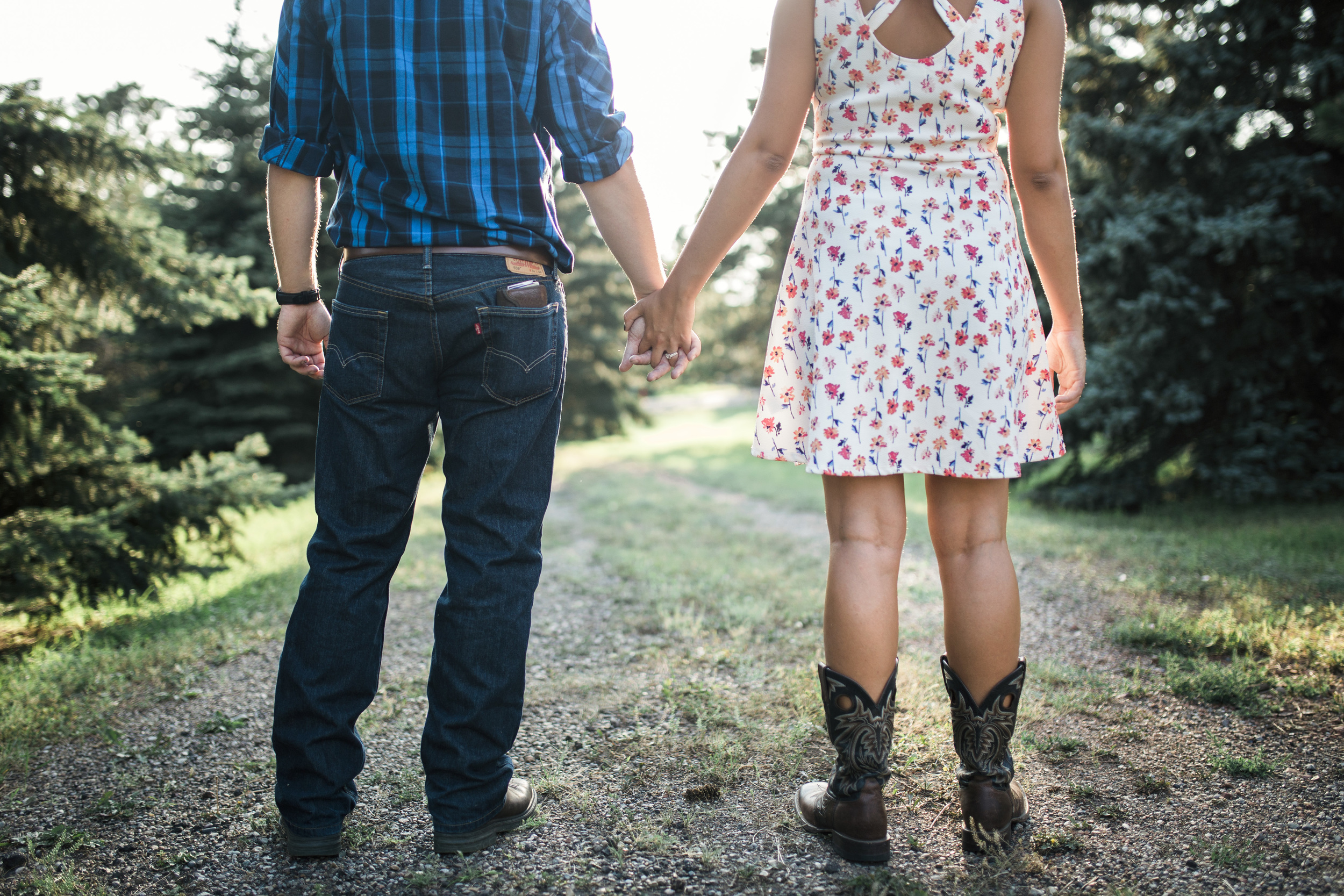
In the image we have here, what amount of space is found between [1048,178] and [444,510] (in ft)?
5.34

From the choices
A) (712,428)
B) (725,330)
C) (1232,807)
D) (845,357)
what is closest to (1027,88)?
(845,357)

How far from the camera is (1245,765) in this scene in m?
2.03

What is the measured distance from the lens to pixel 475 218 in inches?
67.4

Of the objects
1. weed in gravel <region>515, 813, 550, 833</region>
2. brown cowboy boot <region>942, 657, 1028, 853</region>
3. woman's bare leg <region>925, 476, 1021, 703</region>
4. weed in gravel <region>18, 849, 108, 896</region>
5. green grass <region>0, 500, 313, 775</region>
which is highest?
woman's bare leg <region>925, 476, 1021, 703</region>

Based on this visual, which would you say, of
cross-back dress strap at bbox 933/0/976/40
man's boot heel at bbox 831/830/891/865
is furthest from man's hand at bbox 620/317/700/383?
man's boot heel at bbox 831/830/891/865

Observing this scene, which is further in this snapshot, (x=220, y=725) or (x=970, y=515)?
(x=220, y=725)

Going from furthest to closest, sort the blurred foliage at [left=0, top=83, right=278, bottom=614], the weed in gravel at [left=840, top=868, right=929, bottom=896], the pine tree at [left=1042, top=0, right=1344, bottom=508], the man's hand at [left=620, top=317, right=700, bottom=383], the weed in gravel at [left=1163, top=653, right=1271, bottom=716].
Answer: the pine tree at [left=1042, top=0, right=1344, bottom=508], the blurred foliage at [left=0, top=83, right=278, bottom=614], the weed in gravel at [left=1163, top=653, right=1271, bottom=716], the man's hand at [left=620, top=317, right=700, bottom=383], the weed in gravel at [left=840, top=868, right=929, bottom=896]

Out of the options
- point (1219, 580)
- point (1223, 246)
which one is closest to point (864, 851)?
point (1219, 580)

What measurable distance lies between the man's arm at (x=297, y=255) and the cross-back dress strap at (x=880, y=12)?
128 centimetres

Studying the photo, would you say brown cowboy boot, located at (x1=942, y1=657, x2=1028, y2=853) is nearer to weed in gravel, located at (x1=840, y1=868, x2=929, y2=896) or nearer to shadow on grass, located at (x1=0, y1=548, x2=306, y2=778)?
weed in gravel, located at (x1=840, y1=868, x2=929, y2=896)

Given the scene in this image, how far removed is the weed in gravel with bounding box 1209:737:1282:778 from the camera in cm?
202

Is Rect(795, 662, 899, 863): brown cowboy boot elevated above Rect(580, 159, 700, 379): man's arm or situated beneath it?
situated beneath

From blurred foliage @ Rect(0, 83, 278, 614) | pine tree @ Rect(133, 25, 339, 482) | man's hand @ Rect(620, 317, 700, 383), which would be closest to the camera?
man's hand @ Rect(620, 317, 700, 383)

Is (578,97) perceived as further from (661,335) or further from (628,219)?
(661,335)
